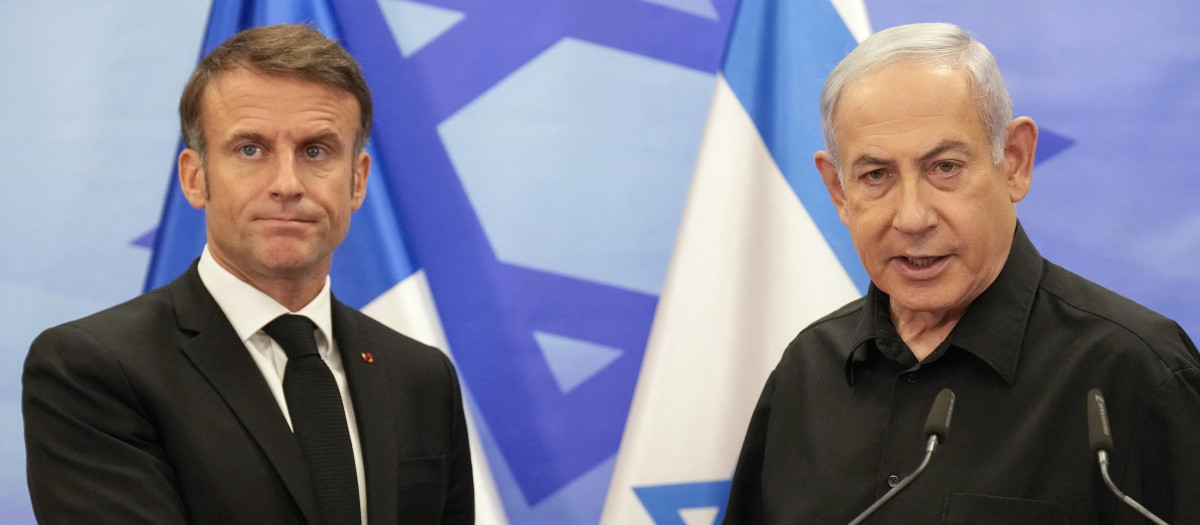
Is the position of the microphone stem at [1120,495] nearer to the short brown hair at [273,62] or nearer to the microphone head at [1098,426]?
the microphone head at [1098,426]

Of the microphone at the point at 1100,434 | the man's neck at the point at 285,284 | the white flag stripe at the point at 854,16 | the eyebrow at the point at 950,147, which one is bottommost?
the microphone at the point at 1100,434

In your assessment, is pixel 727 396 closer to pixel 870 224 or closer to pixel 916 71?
pixel 870 224

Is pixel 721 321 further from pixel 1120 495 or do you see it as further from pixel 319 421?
pixel 1120 495

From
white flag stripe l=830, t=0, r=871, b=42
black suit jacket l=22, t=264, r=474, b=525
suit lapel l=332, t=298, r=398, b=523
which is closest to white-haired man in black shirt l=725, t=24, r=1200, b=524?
suit lapel l=332, t=298, r=398, b=523

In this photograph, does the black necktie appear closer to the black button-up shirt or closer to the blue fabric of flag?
the black button-up shirt

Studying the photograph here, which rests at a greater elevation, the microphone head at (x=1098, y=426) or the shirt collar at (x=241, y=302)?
the shirt collar at (x=241, y=302)

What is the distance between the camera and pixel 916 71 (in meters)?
1.73

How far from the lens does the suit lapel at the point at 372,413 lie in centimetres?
194

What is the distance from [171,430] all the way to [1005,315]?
139cm

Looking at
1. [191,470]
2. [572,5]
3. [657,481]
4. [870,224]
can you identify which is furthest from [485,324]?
[870,224]

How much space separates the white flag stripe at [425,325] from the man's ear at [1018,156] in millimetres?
1503

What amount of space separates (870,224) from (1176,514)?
2.03 ft

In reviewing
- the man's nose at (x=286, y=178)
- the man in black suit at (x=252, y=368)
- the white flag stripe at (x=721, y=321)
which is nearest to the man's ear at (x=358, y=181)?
the man in black suit at (x=252, y=368)

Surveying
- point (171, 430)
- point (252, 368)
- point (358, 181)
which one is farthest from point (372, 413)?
point (358, 181)
